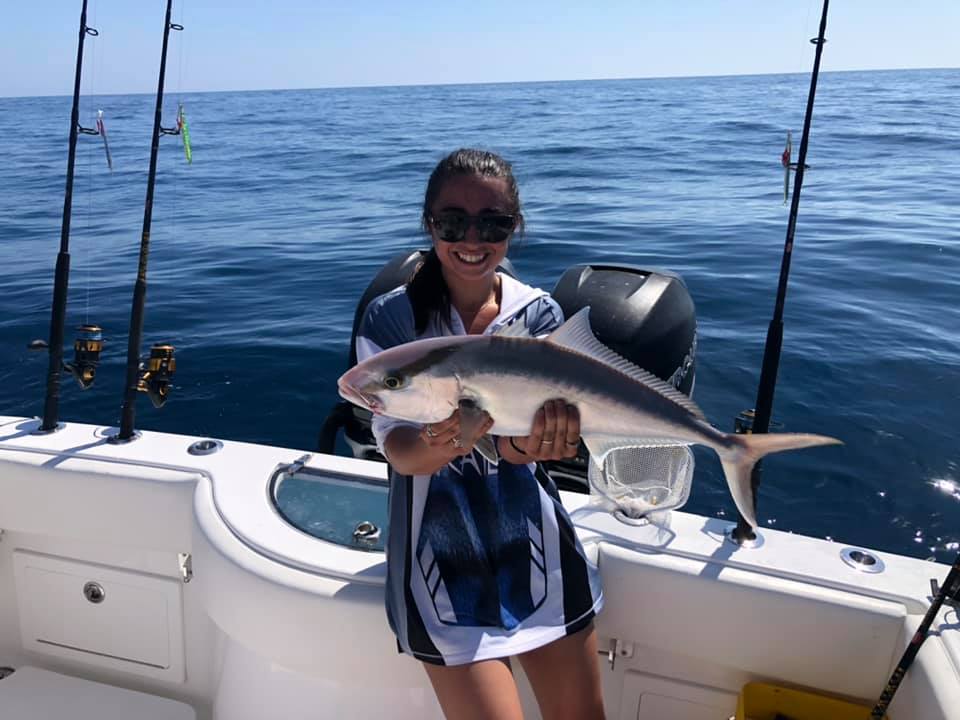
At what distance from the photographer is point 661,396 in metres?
2.17

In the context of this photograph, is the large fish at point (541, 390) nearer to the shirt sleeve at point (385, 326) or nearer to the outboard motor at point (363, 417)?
the shirt sleeve at point (385, 326)

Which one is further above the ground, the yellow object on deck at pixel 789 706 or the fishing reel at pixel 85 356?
the fishing reel at pixel 85 356

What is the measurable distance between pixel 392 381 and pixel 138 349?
2.11 meters

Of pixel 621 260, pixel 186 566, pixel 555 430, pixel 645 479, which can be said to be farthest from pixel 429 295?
pixel 621 260

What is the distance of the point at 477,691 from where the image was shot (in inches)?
87.6

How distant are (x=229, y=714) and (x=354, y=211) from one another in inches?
489

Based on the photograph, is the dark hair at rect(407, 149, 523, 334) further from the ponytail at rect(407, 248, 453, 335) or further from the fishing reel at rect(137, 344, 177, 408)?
the fishing reel at rect(137, 344, 177, 408)

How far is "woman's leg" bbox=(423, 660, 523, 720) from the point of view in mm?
2209

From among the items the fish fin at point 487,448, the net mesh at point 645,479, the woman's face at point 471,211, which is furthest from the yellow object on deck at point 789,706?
the woman's face at point 471,211

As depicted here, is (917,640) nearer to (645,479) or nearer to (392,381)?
(645,479)

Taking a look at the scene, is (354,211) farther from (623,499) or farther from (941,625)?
(941,625)

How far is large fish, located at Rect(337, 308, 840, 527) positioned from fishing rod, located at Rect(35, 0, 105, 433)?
6.92 feet

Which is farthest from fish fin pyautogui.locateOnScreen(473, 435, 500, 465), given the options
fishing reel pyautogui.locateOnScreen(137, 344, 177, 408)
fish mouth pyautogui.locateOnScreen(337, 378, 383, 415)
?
fishing reel pyautogui.locateOnScreen(137, 344, 177, 408)

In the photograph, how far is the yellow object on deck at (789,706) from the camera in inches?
97.2
